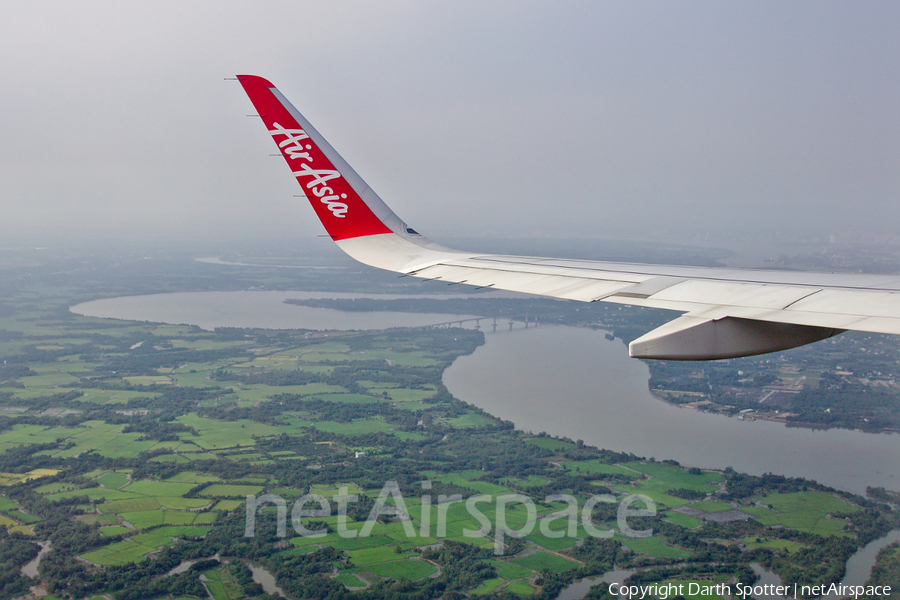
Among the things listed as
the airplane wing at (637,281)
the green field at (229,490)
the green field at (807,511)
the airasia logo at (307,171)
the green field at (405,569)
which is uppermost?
the airasia logo at (307,171)

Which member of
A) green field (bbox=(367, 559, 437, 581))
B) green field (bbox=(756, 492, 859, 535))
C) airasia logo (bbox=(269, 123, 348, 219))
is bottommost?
green field (bbox=(367, 559, 437, 581))

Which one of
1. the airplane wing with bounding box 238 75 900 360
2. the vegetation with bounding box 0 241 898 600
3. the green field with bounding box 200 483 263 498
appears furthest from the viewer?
the green field with bounding box 200 483 263 498

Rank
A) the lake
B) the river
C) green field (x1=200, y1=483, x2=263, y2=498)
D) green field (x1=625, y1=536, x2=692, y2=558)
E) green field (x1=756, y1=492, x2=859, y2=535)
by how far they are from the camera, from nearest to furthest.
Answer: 1. green field (x1=625, y1=536, x2=692, y2=558)
2. green field (x1=756, y1=492, x2=859, y2=535)
3. green field (x1=200, y1=483, x2=263, y2=498)
4. the river
5. the lake

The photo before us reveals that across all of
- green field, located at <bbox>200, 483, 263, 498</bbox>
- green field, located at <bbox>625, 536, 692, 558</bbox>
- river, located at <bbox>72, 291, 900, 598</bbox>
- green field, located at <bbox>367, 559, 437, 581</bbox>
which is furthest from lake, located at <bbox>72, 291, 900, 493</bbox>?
green field, located at <bbox>200, 483, 263, 498</bbox>

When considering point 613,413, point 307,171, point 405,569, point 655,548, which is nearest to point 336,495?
point 405,569

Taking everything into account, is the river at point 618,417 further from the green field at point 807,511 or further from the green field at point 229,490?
the green field at point 229,490

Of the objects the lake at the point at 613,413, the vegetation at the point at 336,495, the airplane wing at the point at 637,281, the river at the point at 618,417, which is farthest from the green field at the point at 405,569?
the lake at the point at 613,413

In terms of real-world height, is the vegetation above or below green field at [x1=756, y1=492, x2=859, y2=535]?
below

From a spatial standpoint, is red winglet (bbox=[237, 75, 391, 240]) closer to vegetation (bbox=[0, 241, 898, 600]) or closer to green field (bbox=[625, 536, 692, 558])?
vegetation (bbox=[0, 241, 898, 600])

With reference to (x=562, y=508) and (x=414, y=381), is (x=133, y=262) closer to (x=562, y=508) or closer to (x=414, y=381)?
(x=414, y=381)
